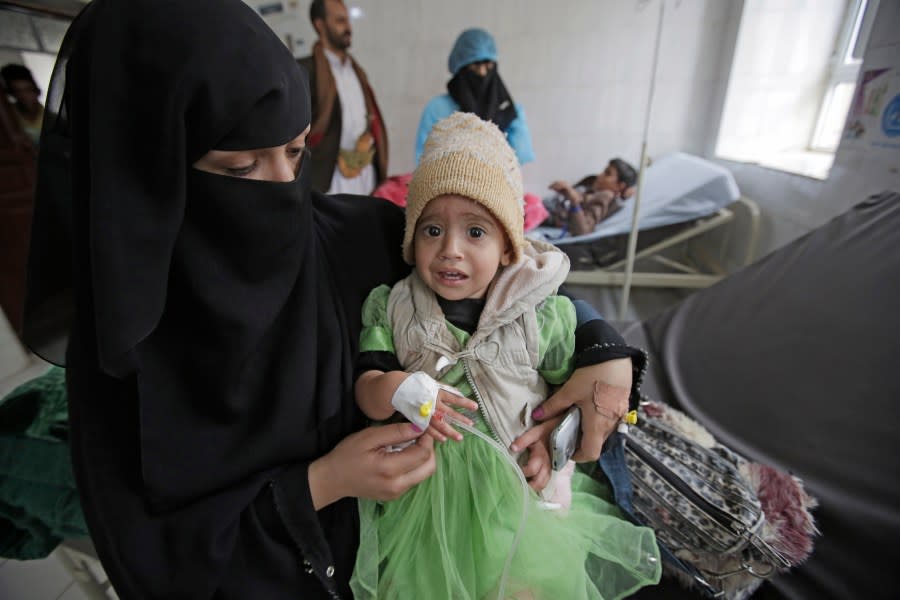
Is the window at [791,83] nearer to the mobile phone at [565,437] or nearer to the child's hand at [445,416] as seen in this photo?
the mobile phone at [565,437]

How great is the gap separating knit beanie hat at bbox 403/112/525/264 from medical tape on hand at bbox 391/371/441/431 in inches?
12.2

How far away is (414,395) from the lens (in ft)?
2.14

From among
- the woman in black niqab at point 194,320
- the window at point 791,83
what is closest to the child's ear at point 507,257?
the woman in black niqab at point 194,320

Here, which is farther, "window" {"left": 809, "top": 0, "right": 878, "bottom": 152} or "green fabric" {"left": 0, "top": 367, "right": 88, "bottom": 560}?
"window" {"left": 809, "top": 0, "right": 878, "bottom": 152}

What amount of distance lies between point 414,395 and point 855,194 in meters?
2.13

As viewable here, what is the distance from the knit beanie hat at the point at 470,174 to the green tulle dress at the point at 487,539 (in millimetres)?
211

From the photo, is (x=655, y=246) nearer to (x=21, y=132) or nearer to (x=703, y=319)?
(x=703, y=319)

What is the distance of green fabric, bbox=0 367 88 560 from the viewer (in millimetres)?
852

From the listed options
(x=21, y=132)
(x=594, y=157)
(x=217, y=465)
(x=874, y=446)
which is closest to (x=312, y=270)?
(x=217, y=465)

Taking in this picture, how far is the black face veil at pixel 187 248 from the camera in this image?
53 centimetres

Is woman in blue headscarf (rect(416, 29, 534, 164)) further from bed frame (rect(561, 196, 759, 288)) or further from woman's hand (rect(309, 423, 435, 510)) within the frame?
woman's hand (rect(309, 423, 435, 510))

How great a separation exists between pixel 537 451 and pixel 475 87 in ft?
8.73

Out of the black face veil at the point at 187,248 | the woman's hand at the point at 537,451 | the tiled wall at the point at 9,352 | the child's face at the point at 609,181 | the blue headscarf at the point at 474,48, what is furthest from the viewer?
the child's face at the point at 609,181

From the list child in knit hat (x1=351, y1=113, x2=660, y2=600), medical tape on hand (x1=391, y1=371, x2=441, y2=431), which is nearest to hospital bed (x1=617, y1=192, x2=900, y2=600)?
child in knit hat (x1=351, y1=113, x2=660, y2=600)
